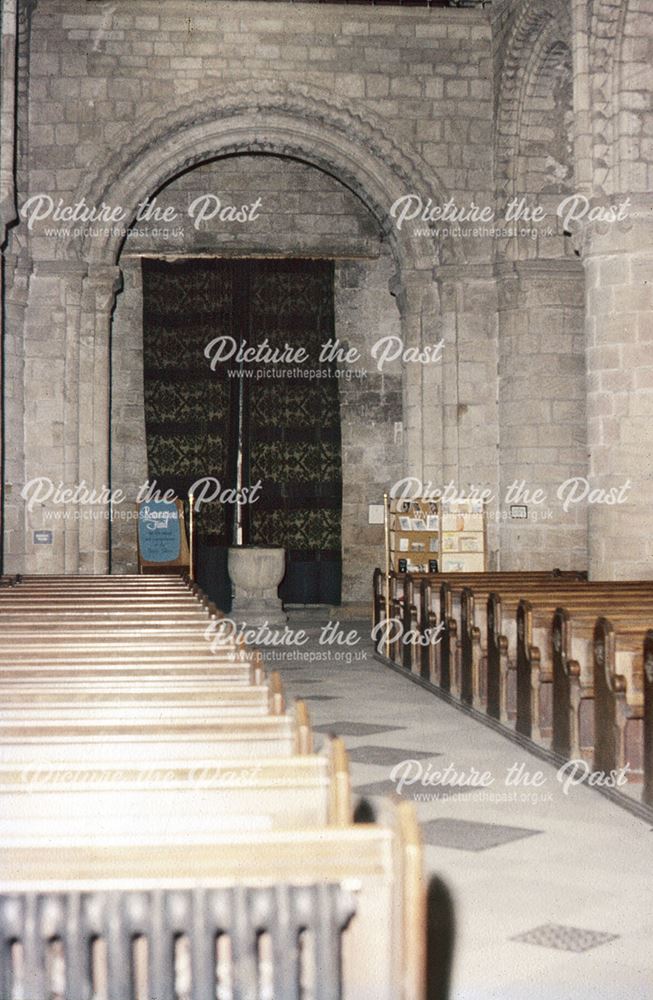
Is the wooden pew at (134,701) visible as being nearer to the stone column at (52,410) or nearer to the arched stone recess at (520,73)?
the stone column at (52,410)

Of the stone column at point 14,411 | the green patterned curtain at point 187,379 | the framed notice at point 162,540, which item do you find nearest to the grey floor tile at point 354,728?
the stone column at point 14,411

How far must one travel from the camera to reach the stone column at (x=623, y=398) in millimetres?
9234

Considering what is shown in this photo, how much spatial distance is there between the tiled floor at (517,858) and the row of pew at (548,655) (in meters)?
0.19

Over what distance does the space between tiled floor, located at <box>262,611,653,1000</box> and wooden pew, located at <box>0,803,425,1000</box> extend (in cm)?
140

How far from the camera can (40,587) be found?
29.3 feet

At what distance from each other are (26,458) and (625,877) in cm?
940

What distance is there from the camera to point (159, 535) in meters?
13.8

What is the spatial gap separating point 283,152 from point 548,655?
27.0ft

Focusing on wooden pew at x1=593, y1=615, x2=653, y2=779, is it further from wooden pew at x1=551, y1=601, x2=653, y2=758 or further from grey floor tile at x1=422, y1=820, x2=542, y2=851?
grey floor tile at x1=422, y1=820, x2=542, y2=851

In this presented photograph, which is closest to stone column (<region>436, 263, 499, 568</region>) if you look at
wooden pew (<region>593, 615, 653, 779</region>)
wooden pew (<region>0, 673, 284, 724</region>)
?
wooden pew (<region>593, 615, 653, 779</region>)

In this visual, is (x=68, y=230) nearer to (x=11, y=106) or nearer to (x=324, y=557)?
(x=11, y=106)

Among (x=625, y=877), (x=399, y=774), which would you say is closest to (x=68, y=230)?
(x=399, y=774)

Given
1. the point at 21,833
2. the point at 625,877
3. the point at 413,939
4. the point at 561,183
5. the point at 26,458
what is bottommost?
the point at 625,877

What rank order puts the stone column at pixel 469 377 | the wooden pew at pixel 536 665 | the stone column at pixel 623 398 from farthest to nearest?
the stone column at pixel 469 377, the stone column at pixel 623 398, the wooden pew at pixel 536 665
